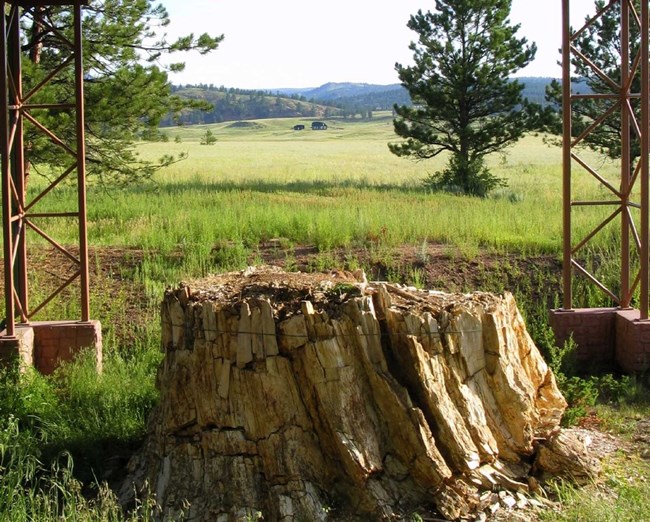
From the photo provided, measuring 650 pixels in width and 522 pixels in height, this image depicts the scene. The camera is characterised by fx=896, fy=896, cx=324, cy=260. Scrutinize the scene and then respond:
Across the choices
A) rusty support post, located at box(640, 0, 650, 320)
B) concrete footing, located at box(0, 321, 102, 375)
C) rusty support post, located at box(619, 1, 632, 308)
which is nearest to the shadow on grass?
concrete footing, located at box(0, 321, 102, 375)

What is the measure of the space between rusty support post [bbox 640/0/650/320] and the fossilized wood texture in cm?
352

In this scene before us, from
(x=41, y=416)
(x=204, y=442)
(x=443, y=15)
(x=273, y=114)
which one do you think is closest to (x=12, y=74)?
(x=41, y=416)

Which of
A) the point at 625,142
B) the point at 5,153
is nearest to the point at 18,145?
the point at 5,153

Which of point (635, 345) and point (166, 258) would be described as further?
point (166, 258)

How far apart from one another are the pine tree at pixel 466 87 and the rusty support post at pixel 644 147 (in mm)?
Result: 17667

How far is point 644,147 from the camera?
9.92 metres

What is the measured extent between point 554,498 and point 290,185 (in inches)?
851

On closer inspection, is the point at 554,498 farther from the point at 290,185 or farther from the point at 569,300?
the point at 290,185

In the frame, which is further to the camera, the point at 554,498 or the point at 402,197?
the point at 402,197

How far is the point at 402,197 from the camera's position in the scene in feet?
74.8

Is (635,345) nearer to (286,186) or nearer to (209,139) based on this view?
(286,186)

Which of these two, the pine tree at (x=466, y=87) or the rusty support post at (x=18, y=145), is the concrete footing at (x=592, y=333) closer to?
the rusty support post at (x=18, y=145)

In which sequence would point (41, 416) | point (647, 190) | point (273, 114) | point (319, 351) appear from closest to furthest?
point (319, 351) < point (41, 416) < point (647, 190) < point (273, 114)

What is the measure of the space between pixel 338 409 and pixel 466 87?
76.7 feet
